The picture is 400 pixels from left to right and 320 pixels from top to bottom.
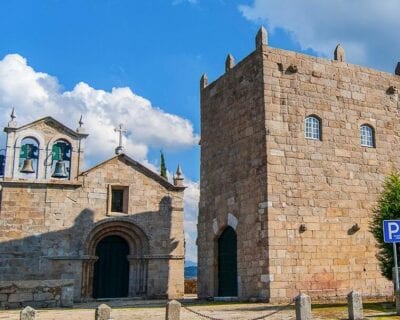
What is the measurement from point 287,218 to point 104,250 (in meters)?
10.0

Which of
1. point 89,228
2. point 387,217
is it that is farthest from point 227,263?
point 89,228

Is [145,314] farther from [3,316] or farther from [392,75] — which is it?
[392,75]

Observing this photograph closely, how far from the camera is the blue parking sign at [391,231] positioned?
12.1 m

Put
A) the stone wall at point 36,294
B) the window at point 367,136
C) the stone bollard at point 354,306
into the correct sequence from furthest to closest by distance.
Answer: the window at point 367,136 → the stone wall at point 36,294 → the stone bollard at point 354,306

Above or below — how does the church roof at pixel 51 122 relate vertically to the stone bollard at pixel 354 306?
above

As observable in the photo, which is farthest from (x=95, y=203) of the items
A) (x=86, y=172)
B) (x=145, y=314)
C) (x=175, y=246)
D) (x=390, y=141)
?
(x=390, y=141)

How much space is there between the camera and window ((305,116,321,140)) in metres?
17.3

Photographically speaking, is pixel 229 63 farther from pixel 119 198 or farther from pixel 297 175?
pixel 119 198

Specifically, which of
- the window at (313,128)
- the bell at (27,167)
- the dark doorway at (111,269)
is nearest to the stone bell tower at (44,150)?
the bell at (27,167)

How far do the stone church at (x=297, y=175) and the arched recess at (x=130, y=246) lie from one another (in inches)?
164

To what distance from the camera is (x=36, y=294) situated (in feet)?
53.0

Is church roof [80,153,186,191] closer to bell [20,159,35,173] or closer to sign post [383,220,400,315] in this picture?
bell [20,159,35,173]

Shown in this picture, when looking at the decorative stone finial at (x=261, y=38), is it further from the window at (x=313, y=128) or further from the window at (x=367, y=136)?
the window at (x=367, y=136)

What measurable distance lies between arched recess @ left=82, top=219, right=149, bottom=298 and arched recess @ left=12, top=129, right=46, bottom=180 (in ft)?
11.1
